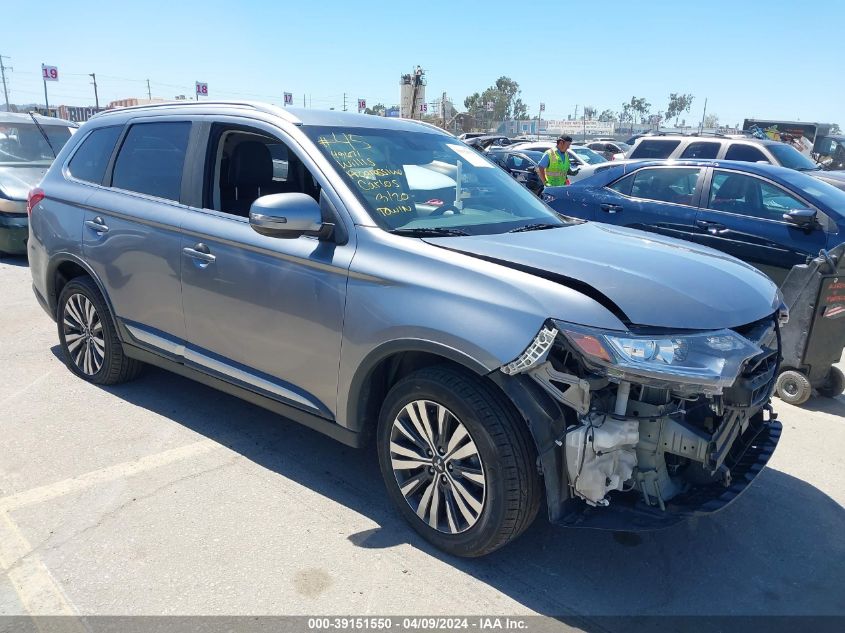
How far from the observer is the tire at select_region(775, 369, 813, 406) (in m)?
4.89

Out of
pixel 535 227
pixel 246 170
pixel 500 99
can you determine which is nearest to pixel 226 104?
pixel 246 170

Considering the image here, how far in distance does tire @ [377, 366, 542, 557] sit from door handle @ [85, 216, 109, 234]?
244 cm

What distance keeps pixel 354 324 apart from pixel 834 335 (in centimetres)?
372

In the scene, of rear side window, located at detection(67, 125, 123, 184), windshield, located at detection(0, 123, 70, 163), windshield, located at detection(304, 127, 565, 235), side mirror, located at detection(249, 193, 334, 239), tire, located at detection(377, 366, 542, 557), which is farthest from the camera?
windshield, located at detection(0, 123, 70, 163)

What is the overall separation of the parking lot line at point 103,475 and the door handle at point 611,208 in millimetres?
4899

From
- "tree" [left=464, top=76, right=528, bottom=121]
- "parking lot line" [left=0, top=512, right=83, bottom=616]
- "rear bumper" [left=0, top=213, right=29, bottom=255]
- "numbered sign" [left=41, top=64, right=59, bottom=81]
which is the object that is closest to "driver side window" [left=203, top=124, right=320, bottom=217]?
"parking lot line" [left=0, top=512, right=83, bottom=616]

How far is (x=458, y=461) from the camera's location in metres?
2.82

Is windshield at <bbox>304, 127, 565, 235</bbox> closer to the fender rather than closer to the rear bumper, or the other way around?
the fender

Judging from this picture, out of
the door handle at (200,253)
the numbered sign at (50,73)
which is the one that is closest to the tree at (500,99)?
the numbered sign at (50,73)

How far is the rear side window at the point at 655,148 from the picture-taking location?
11828mm

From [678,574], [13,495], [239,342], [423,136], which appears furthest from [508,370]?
[13,495]

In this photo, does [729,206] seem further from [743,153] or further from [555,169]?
[743,153]

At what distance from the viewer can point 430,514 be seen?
9.79ft

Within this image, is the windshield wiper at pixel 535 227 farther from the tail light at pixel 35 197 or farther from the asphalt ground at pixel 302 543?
the tail light at pixel 35 197
